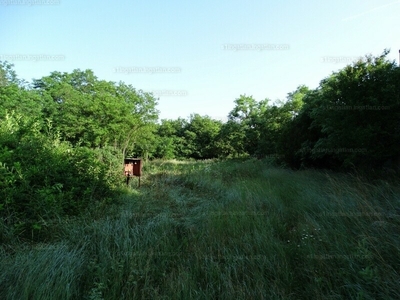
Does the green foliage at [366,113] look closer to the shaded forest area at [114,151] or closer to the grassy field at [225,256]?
the shaded forest area at [114,151]

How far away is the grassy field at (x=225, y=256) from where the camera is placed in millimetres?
2021

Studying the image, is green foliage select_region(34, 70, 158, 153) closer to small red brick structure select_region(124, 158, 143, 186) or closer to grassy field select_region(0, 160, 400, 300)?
small red brick structure select_region(124, 158, 143, 186)

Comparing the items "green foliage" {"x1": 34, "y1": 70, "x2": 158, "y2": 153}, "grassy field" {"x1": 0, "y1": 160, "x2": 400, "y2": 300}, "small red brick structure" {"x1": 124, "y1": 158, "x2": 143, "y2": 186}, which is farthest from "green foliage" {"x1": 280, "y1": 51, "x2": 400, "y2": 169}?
"green foliage" {"x1": 34, "y1": 70, "x2": 158, "y2": 153}

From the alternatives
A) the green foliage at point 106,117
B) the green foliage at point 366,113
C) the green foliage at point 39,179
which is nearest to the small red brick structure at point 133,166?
the green foliage at point 39,179

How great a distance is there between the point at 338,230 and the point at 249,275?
4.43 ft

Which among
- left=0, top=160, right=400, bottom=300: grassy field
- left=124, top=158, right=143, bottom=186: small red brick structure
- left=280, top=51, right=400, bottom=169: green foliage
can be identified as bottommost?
left=0, top=160, right=400, bottom=300: grassy field

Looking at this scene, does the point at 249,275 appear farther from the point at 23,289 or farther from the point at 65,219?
the point at 65,219

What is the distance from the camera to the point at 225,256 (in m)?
2.64

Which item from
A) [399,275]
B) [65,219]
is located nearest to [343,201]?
[399,275]

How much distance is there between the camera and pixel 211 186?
24.3ft

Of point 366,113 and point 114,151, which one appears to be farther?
point 114,151

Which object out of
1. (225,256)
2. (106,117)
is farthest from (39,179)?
(106,117)

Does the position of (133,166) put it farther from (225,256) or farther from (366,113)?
(366,113)

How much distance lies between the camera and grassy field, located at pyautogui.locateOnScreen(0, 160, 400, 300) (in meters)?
2.02
